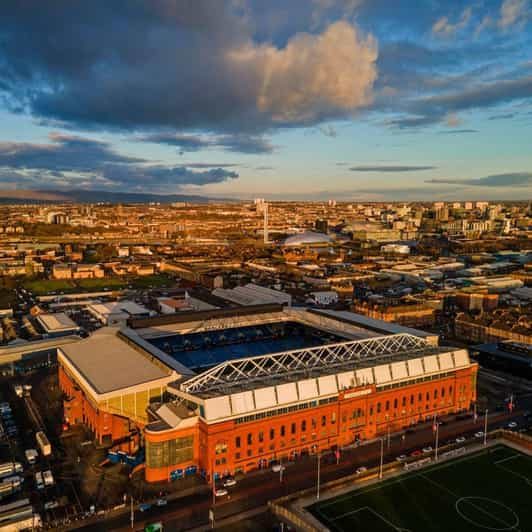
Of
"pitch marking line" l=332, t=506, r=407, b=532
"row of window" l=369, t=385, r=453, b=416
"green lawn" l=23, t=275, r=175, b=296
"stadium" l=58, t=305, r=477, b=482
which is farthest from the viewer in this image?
"green lawn" l=23, t=275, r=175, b=296

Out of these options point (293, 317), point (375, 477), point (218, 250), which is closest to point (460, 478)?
point (375, 477)

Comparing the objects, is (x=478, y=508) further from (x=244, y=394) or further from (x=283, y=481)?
(x=244, y=394)

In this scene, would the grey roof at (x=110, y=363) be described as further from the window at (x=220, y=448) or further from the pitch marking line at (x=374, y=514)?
the pitch marking line at (x=374, y=514)

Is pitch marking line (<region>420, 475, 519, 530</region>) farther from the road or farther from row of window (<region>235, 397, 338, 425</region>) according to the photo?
row of window (<region>235, 397, 338, 425</region>)

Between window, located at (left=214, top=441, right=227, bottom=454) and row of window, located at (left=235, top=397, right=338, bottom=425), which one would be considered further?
row of window, located at (left=235, top=397, right=338, bottom=425)

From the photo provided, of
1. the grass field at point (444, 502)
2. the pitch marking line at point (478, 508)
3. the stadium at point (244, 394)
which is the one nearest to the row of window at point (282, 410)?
the stadium at point (244, 394)

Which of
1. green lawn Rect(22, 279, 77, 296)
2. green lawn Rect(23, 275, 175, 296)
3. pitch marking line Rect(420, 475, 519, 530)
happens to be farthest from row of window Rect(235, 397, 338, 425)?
green lawn Rect(22, 279, 77, 296)
